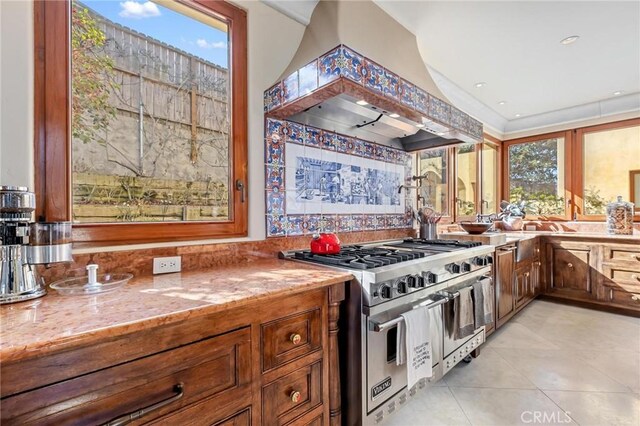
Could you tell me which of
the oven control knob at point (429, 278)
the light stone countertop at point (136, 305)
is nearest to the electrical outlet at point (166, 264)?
the light stone countertop at point (136, 305)

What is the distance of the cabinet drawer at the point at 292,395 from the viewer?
1060 mm

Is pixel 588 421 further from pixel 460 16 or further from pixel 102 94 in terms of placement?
pixel 102 94

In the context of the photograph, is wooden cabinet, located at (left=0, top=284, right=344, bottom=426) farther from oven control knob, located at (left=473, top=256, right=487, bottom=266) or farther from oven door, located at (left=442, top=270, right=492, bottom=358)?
oven control knob, located at (left=473, top=256, right=487, bottom=266)

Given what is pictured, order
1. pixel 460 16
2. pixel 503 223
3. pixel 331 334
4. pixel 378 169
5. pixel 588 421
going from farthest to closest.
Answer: pixel 503 223, pixel 378 169, pixel 460 16, pixel 588 421, pixel 331 334

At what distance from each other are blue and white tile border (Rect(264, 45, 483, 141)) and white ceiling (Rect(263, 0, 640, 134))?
0.63 metres

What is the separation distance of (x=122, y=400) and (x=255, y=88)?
158 centimetres

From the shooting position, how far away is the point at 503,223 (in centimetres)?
412

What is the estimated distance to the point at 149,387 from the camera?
79 cm

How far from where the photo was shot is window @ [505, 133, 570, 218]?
13.5 ft

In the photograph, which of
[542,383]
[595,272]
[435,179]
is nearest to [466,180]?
[435,179]

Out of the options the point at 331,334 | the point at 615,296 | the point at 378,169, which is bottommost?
the point at 615,296

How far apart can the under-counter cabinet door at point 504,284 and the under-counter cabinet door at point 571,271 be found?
3.94 ft

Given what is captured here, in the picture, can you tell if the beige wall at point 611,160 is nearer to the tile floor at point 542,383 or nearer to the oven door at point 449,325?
the tile floor at point 542,383

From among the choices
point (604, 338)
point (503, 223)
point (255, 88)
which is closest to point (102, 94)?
point (255, 88)
